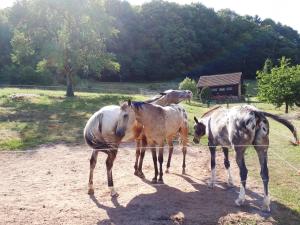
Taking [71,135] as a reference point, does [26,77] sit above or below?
above

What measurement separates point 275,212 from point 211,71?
84.0 m

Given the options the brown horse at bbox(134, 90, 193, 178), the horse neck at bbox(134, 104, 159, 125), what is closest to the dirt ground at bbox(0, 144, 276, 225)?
the brown horse at bbox(134, 90, 193, 178)

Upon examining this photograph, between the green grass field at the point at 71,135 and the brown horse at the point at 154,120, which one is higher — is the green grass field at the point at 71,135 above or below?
below

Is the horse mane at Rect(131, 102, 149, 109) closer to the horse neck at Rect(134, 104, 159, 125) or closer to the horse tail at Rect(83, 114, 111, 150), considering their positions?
the horse neck at Rect(134, 104, 159, 125)

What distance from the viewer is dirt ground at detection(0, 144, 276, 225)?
302 inches

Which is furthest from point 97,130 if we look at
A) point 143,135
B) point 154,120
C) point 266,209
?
point 266,209

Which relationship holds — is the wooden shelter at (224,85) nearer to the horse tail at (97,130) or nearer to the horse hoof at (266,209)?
the horse tail at (97,130)

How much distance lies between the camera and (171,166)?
12.1m

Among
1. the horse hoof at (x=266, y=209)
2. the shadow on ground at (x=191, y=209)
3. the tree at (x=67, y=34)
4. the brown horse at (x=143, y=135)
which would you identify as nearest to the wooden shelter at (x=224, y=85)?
the tree at (x=67, y=34)

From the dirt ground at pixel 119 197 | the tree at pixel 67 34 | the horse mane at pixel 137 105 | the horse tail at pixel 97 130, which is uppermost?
the tree at pixel 67 34

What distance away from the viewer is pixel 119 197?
8.98m

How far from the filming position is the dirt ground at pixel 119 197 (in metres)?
7.67

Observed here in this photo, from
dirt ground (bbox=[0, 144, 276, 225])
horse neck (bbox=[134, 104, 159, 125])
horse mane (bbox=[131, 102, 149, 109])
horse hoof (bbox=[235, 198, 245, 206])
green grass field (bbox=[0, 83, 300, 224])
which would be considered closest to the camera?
dirt ground (bbox=[0, 144, 276, 225])

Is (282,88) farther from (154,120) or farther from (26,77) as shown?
(26,77)
